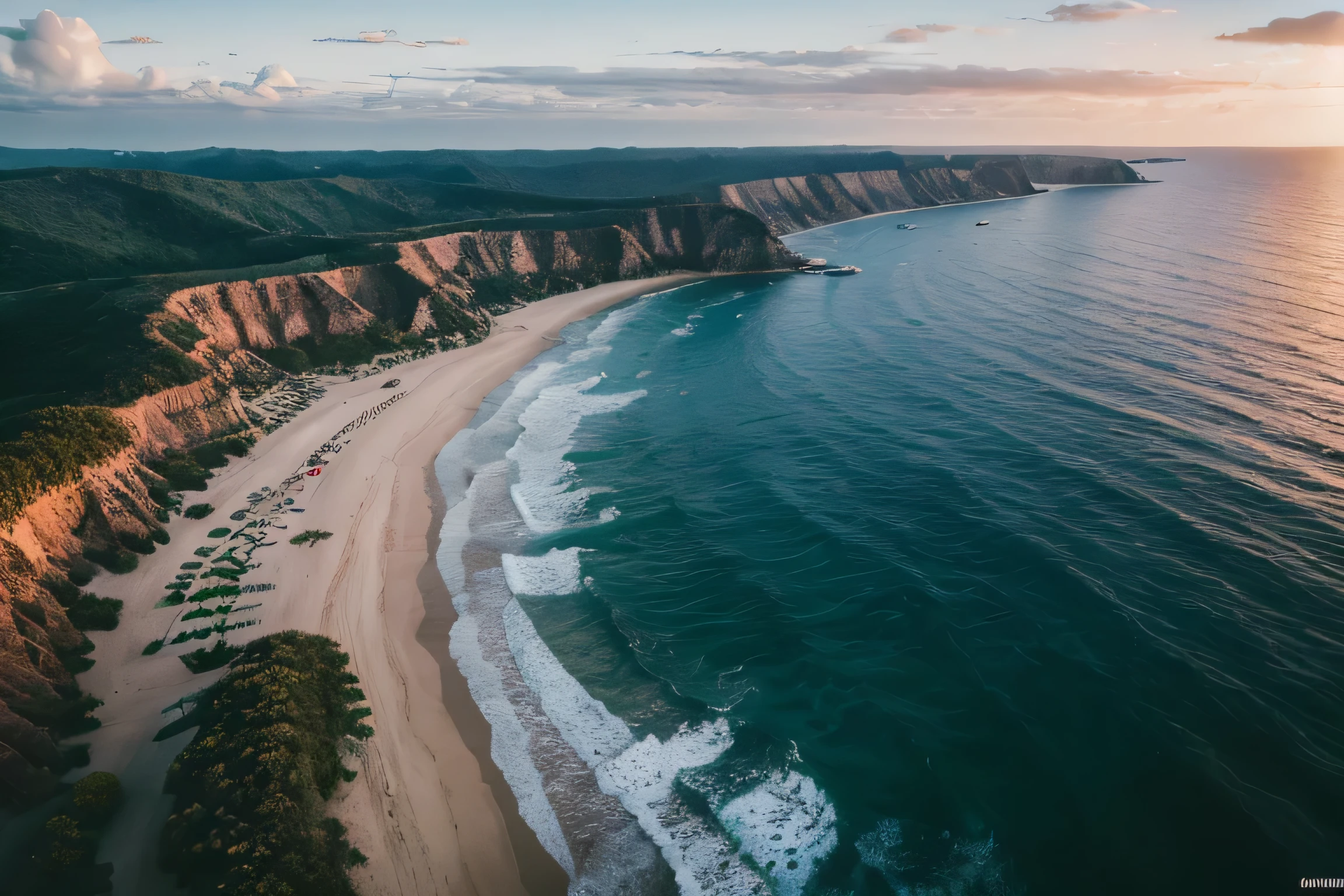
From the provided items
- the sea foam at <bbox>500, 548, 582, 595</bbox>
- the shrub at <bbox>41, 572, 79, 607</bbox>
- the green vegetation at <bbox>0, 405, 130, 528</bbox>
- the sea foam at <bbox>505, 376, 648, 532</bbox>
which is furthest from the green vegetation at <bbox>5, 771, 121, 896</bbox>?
the sea foam at <bbox>505, 376, 648, 532</bbox>

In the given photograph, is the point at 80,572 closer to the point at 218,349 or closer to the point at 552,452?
the point at 552,452

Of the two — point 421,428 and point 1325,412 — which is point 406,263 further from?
point 1325,412

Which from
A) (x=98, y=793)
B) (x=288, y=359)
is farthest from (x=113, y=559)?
(x=288, y=359)

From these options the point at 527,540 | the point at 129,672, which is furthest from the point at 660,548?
the point at 129,672

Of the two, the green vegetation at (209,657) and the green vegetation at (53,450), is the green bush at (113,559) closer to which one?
the green vegetation at (53,450)

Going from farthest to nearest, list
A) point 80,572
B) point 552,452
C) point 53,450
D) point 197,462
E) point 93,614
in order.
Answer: point 552,452 < point 197,462 < point 53,450 < point 80,572 < point 93,614
